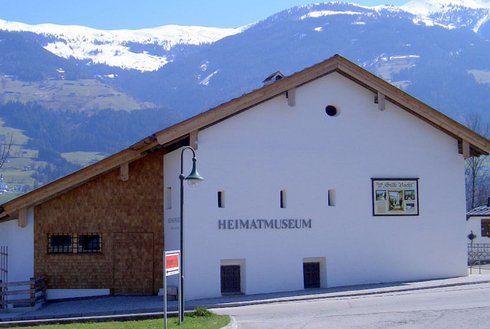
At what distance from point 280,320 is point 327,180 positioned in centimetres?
904

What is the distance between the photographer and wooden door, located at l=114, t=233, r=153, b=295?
27922 mm

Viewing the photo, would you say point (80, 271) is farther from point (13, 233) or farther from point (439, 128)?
point (439, 128)

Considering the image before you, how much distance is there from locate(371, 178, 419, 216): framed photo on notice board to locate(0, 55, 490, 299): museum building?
0.04 metres

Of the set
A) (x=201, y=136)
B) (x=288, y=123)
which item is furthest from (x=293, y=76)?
(x=201, y=136)

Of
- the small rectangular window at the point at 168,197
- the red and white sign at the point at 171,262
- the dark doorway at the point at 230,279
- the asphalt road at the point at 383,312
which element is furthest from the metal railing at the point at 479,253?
the red and white sign at the point at 171,262

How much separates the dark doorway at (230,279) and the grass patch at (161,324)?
626cm

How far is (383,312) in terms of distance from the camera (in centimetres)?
2030

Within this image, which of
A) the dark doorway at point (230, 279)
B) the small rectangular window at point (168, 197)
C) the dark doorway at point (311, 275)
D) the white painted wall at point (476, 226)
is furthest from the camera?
the white painted wall at point (476, 226)

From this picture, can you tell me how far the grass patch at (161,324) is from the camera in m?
18.8

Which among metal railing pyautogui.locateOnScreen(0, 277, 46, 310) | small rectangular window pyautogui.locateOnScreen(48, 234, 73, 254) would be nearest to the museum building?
small rectangular window pyautogui.locateOnScreen(48, 234, 73, 254)

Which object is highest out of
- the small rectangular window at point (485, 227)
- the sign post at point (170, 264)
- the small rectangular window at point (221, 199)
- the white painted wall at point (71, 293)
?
the small rectangular window at point (221, 199)

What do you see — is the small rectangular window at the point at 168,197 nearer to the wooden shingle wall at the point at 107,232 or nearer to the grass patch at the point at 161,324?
the wooden shingle wall at the point at 107,232

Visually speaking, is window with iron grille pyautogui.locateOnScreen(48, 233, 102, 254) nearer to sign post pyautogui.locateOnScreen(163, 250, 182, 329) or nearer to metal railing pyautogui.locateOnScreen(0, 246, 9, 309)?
metal railing pyautogui.locateOnScreen(0, 246, 9, 309)

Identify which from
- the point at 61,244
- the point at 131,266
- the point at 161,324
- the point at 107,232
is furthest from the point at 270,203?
the point at 161,324
